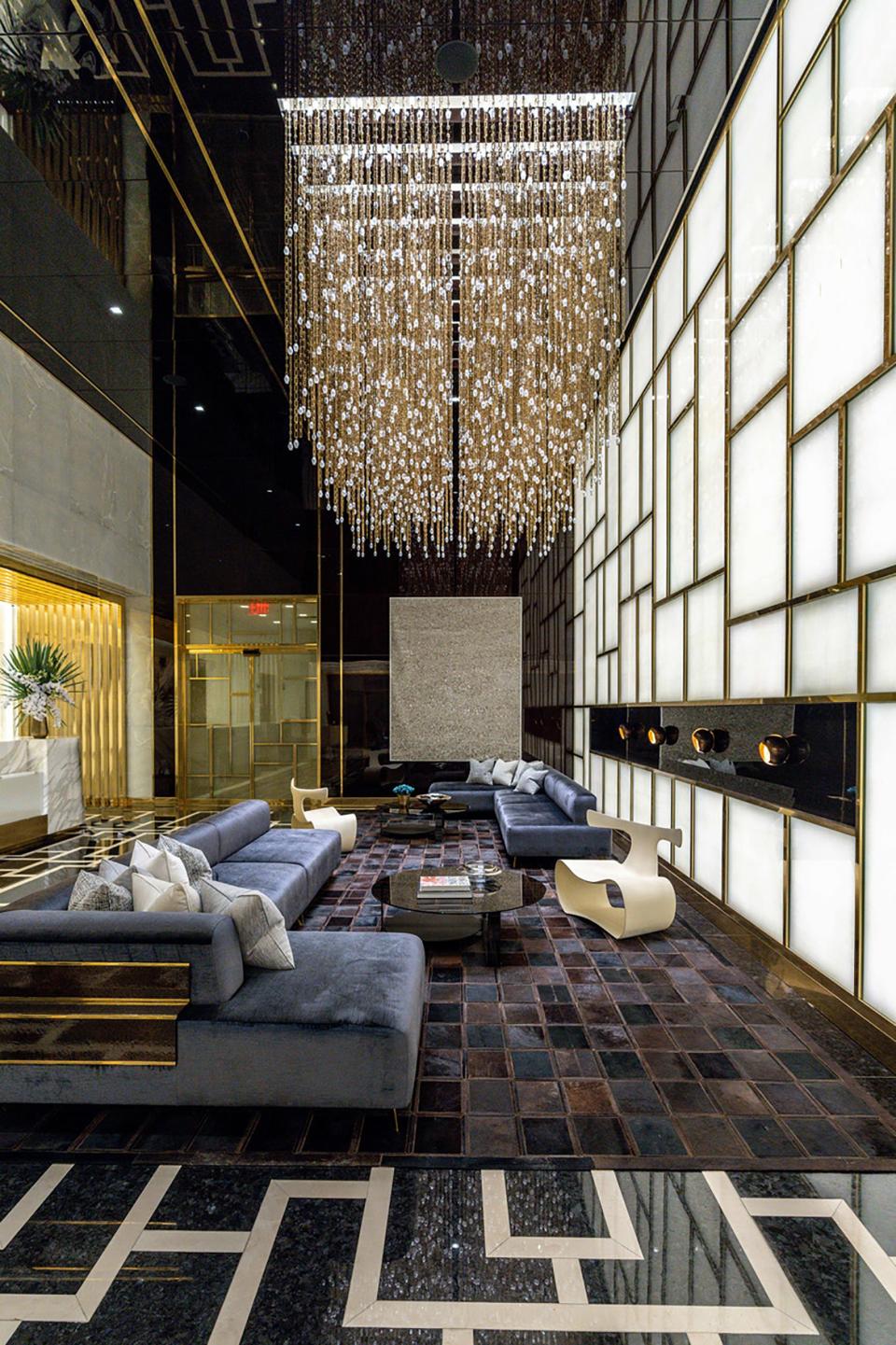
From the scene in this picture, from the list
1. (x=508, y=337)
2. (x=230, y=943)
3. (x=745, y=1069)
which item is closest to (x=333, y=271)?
(x=508, y=337)

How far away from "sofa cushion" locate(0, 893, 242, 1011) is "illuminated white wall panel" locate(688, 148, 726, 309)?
436cm

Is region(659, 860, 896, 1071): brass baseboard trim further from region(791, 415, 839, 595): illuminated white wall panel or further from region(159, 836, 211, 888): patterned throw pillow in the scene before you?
region(159, 836, 211, 888): patterned throw pillow

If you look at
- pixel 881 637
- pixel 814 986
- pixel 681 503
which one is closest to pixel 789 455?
pixel 881 637

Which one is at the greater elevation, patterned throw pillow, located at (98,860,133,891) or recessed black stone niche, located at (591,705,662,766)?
recessed black stone niche, located at (591,705,662,766)

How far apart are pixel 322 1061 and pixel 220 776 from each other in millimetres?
7509

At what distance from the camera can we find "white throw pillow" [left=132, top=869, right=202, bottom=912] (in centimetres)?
241

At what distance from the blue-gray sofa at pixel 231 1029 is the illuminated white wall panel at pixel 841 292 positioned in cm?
292

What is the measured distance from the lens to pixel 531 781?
23.7 feet

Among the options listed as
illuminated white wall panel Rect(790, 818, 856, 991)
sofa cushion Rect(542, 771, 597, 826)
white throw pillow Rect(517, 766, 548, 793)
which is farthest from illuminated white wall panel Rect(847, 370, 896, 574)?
white throw pillow Rect(517, 766, 548, 793)

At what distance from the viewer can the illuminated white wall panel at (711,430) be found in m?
3.73

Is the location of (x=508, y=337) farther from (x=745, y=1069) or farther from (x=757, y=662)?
(x=745, y=1069)

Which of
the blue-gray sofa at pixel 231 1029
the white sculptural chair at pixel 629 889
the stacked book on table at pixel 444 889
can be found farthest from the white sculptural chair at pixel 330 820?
the blue-gray sofa at pixel 231 1029

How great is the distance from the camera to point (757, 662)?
3318 mm

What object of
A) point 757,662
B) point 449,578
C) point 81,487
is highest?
point 81,487
